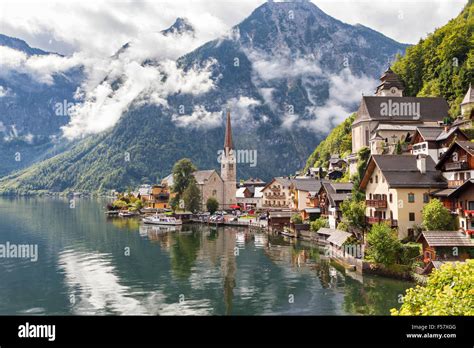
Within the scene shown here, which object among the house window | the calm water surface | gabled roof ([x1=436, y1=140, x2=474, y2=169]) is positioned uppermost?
gabled roof ([x1=436, y1=140, x2=474, y2=169])

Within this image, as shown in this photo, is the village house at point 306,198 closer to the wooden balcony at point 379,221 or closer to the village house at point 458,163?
the wooden balcony at point 379,221

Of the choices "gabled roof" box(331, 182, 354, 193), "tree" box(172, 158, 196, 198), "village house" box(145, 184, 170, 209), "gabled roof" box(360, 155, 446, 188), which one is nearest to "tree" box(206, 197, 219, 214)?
"tree" box(172, 158, 196, 198)

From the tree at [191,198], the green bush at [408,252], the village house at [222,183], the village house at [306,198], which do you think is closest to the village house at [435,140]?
the green bush at [408,252]

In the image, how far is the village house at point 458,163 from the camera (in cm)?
4484

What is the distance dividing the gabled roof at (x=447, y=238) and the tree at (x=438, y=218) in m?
1.84

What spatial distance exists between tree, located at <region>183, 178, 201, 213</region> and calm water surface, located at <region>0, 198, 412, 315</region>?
147 ft

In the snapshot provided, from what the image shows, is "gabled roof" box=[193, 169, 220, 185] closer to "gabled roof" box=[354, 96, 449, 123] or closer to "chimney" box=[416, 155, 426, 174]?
"gabled roof" box=[354, 96, 449, 123]

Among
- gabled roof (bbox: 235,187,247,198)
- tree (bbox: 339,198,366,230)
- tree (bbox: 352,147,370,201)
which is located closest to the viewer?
tree (bbox: 339,198,366,230)

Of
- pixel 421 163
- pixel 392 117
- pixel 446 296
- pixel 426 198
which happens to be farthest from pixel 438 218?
pixel 392 117

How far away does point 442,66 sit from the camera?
98875 millimetres

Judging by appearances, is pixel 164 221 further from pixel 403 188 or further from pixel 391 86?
pixel 403 188

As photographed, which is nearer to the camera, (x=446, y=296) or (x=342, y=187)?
(x=446, y=296)

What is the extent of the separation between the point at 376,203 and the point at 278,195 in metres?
70.1

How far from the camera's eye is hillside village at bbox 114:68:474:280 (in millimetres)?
43094
